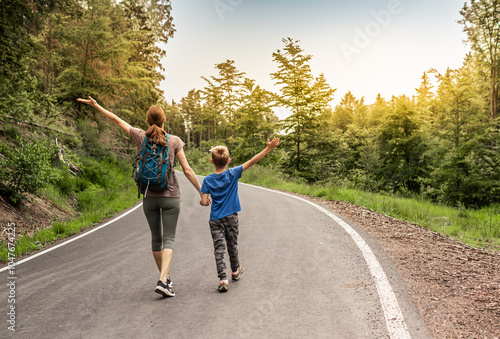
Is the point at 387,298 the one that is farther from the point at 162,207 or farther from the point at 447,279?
the point at 162,207

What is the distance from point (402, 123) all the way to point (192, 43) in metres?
16.8

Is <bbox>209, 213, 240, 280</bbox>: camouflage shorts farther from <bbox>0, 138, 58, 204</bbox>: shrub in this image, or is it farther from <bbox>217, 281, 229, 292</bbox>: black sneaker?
<bbox>0, 138, 58, 204</bbox>: shrub

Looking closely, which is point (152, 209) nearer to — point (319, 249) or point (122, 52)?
point (319, 249)

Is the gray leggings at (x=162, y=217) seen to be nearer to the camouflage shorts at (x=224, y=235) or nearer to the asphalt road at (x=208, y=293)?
the camouflage shorts at (x=224, y=235)

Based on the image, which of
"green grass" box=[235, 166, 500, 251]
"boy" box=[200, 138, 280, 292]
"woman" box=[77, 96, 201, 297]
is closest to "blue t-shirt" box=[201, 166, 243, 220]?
"boy" box=[200, 138, 280, 292]

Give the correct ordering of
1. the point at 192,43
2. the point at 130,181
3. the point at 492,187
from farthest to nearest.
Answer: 1. the point at 192,43
2. the point at 130,181
3. the point at 492,187

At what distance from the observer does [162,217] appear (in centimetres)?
372

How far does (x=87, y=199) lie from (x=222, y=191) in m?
9.51

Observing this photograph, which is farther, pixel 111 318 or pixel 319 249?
pixel 319 249

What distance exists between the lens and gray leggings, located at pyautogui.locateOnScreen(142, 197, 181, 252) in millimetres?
3637

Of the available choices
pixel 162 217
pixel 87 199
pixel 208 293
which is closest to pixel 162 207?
pixel 162 217

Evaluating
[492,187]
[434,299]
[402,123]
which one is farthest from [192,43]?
[434,299]

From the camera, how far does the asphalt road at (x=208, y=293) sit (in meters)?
2.89

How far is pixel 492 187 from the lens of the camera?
1405 centimetres
